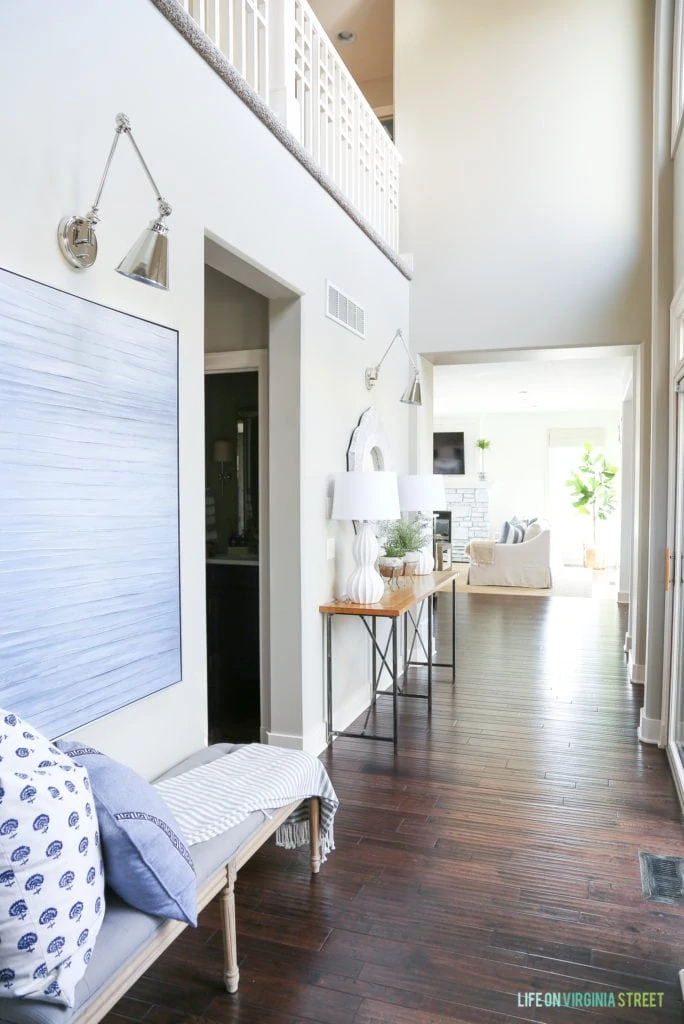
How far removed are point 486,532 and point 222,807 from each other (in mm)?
11737

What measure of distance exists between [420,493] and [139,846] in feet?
12.2

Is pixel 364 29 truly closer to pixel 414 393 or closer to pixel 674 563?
pixel 414 393

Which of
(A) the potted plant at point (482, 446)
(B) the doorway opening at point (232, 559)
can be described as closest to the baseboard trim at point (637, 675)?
(B) the doorway opening at point (232, 559)

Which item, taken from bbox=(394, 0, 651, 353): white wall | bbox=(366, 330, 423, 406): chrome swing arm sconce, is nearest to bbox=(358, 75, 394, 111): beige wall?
bbox=(394, 0, 651, 353): white wall

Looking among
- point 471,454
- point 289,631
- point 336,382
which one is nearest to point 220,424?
point 336,382

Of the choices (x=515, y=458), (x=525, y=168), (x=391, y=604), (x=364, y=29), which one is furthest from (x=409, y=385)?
(x=515, y=458)

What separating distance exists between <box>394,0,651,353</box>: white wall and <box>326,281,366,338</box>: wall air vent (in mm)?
1250

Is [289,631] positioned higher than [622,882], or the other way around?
[289,631]

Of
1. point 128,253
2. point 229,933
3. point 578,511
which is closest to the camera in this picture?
point 128,253

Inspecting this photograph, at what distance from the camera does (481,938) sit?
2.33m

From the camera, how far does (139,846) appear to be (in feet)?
5.21

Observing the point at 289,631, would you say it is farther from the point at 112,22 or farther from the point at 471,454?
the point at 471,454

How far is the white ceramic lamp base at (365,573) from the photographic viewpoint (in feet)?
13.1

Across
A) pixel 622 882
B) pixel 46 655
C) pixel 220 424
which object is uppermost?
pixel 220 424
